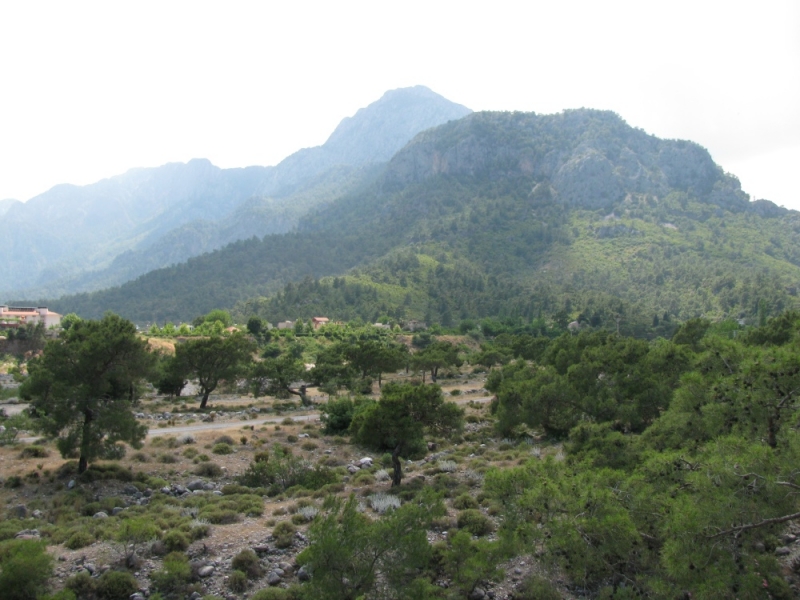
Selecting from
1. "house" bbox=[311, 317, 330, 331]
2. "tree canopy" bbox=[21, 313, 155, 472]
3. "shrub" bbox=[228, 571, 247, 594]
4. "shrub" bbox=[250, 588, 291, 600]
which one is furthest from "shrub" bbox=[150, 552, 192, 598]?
"house" bbox=[311, 317, 330, 331]

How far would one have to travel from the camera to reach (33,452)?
940 inches

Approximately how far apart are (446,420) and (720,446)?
12.0 m

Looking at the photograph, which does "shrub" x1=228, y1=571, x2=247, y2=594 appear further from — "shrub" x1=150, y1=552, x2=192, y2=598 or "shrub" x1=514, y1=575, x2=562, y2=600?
"shrub" x1=514, y1=575, x2=562, y2=600

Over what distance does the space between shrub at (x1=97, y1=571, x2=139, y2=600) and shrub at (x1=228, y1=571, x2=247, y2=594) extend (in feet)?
6.95

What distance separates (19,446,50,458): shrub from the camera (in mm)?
23609

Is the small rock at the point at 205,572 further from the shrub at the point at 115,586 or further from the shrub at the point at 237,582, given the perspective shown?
the shrub at the point at 115,586

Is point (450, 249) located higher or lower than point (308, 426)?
higher

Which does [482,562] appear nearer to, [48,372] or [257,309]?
[48,372]

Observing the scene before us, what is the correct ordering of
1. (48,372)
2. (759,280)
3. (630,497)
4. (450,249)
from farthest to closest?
1. (450,249)
2. (759,280)
3. (48,372)
4. (630,497)

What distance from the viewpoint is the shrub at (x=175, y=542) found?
1402 centimetres

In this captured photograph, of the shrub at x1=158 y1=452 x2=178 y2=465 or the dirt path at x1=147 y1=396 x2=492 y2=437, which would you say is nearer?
the shrub at x1=158 y1=452 x2=178 y2=465

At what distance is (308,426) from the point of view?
33156 mm

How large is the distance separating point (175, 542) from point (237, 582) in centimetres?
254

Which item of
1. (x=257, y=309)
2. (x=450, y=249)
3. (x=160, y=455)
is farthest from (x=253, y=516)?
(x=450, y=249)
